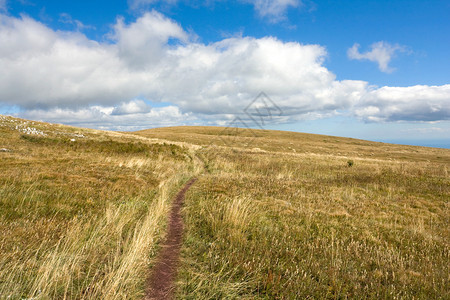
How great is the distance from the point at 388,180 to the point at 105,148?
88.8 ft

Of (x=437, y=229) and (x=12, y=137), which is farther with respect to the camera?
(x=12, y=137)

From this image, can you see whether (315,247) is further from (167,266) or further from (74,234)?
(74,234)

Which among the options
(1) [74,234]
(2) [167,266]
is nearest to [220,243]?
(2) [167,266]

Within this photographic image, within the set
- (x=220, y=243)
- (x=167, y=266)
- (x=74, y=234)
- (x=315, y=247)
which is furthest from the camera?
(x=315, y=247)

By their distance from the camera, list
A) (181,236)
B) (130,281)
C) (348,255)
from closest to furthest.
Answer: (130,281), (348,255), (181,236)

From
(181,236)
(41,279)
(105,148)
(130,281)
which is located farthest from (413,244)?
(105,148)

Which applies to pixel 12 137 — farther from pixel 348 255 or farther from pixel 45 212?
pixel 348 255

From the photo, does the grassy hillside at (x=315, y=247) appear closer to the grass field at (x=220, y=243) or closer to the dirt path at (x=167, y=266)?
the grass field at (x=220, y=243)

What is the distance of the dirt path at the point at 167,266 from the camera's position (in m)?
4.02

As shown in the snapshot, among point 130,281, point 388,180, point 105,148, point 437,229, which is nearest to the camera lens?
point 130,281

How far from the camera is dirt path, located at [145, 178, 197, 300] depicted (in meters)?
4.02

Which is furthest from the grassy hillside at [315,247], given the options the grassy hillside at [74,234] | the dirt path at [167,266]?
the grassy hillside at [74,234]

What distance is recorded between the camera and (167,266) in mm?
4852

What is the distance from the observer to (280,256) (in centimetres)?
530
